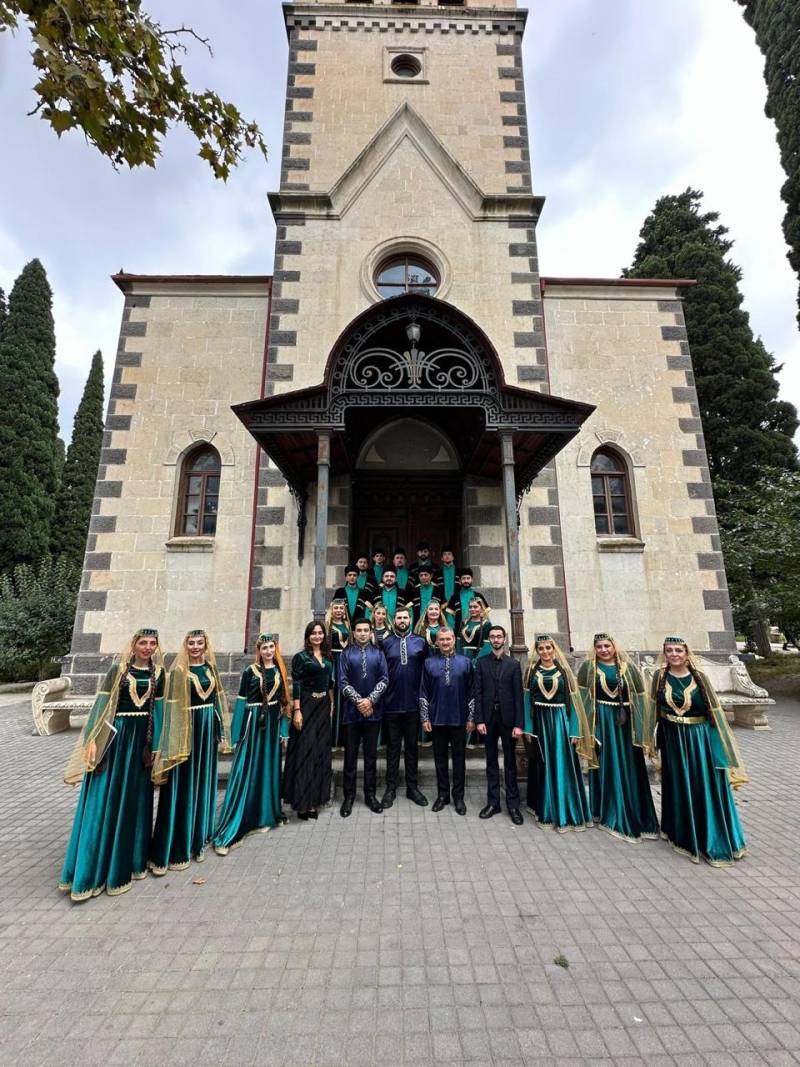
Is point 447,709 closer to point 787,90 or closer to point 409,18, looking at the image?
point 409,18

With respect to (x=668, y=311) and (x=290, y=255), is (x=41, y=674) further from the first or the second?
(x=668, y=311)

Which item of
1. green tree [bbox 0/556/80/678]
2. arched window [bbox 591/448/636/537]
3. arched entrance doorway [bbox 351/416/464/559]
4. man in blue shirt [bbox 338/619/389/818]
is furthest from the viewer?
green tree [bbox 0/556/80/678]

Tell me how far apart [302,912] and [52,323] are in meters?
27.1

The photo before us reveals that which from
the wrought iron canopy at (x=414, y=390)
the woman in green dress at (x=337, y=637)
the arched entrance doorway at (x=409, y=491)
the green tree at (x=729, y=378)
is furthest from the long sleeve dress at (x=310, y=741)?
the green tree at (x=729, y=378)

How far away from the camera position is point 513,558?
659 cm

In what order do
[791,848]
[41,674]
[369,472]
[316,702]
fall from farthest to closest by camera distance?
[41,674]
[369,472]
[316,702]
[791,848]

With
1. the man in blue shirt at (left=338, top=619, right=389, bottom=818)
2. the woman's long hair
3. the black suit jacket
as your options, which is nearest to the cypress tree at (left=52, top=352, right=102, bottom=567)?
the woman's long hair

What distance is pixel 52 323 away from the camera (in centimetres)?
2228

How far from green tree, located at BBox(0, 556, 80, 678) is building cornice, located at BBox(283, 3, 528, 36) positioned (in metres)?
14.7

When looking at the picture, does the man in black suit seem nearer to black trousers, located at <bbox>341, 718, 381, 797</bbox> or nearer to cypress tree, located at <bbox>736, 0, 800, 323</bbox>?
black trousers, located at <bbox>341, 718, 381, 797</bbox>

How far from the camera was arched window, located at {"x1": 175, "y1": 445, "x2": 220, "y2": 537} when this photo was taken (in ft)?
30.0

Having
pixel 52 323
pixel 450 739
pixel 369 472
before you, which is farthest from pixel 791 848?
pixel 52 323

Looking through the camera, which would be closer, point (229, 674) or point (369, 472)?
point (229, 674)

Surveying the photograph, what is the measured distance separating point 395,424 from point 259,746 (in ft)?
20.5
